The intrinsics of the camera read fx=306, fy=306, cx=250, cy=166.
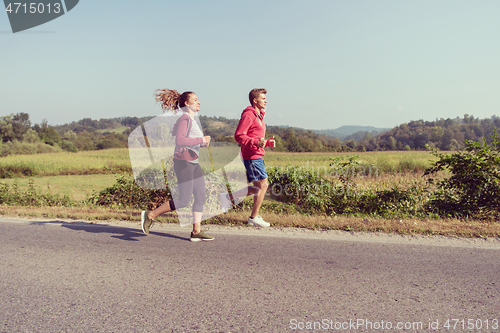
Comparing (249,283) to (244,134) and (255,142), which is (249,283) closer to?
(255,142)

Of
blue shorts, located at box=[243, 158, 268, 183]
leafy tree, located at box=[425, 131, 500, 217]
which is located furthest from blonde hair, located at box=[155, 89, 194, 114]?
leafy tree, located at box=[425, 131, 500, 217]

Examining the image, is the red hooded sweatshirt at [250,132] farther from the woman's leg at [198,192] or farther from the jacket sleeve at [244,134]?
the woman's leg at [198,192]

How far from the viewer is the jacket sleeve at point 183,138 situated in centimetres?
411

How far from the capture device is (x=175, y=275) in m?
3.20

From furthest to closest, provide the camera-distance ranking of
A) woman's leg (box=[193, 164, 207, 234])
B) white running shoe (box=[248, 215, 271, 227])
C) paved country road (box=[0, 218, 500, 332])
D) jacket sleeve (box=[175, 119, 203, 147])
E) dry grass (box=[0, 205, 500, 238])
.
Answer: white running shoe (box=[248, 215, 271, 227]) < dry grass (box=[0, 205, 500, 238]) < woman's leg (box=[193, 164, 207, 234]) < jacket sleeve (box=[175, 119, 203, 147]) < paved country road (box=[0, 218, 500, 332])

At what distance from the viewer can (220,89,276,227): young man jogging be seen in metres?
4.74

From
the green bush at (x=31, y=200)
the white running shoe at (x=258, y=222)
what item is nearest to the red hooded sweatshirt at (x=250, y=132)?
the white running shoe at (x=258, y=222)

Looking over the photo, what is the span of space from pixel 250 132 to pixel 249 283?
2563mm

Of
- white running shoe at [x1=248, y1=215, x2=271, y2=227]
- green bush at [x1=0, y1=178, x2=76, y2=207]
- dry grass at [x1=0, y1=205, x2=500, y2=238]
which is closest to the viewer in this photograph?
dry grass at [x1=0, y1=205, x2=500, y2=238]

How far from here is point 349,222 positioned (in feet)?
16.5

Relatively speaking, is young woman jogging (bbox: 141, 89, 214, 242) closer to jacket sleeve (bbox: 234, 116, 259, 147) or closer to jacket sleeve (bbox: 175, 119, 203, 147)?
jacket sleeve (bbox: 175, 119, 203, 147)

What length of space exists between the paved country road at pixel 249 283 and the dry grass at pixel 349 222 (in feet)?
1.11

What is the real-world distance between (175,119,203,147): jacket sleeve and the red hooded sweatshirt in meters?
0.78

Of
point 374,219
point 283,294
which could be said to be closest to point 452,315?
point 283,294
